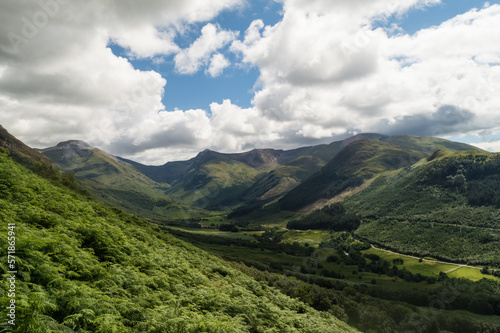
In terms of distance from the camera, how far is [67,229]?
21656 millimetres

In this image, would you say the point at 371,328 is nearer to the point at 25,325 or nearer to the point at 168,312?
the point at 168,312

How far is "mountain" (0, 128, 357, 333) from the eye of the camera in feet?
37.4

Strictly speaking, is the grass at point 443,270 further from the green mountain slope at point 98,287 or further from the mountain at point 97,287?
the green mountain slope at point 98,287

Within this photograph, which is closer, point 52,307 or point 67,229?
point 52,307

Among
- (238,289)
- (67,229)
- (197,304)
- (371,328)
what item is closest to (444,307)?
(371,328)

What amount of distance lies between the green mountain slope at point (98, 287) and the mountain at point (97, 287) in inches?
1.5

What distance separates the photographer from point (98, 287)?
15.4 m

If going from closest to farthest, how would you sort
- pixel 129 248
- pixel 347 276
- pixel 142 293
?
pixel 142 293, pixel 129 248, pixel 347 276

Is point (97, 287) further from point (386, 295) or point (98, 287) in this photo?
point (386, 295)

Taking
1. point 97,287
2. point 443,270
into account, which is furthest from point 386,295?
point 97,287

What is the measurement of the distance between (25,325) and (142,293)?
781 cm

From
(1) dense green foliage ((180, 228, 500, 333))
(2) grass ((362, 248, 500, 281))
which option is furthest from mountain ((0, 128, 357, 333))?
(2) grass ((362, 248, 500, 281))

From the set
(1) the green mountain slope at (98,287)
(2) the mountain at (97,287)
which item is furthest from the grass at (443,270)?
(1) the green mountain slope at (98,287)

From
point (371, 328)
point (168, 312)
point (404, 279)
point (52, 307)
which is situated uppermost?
point (52, 307)
